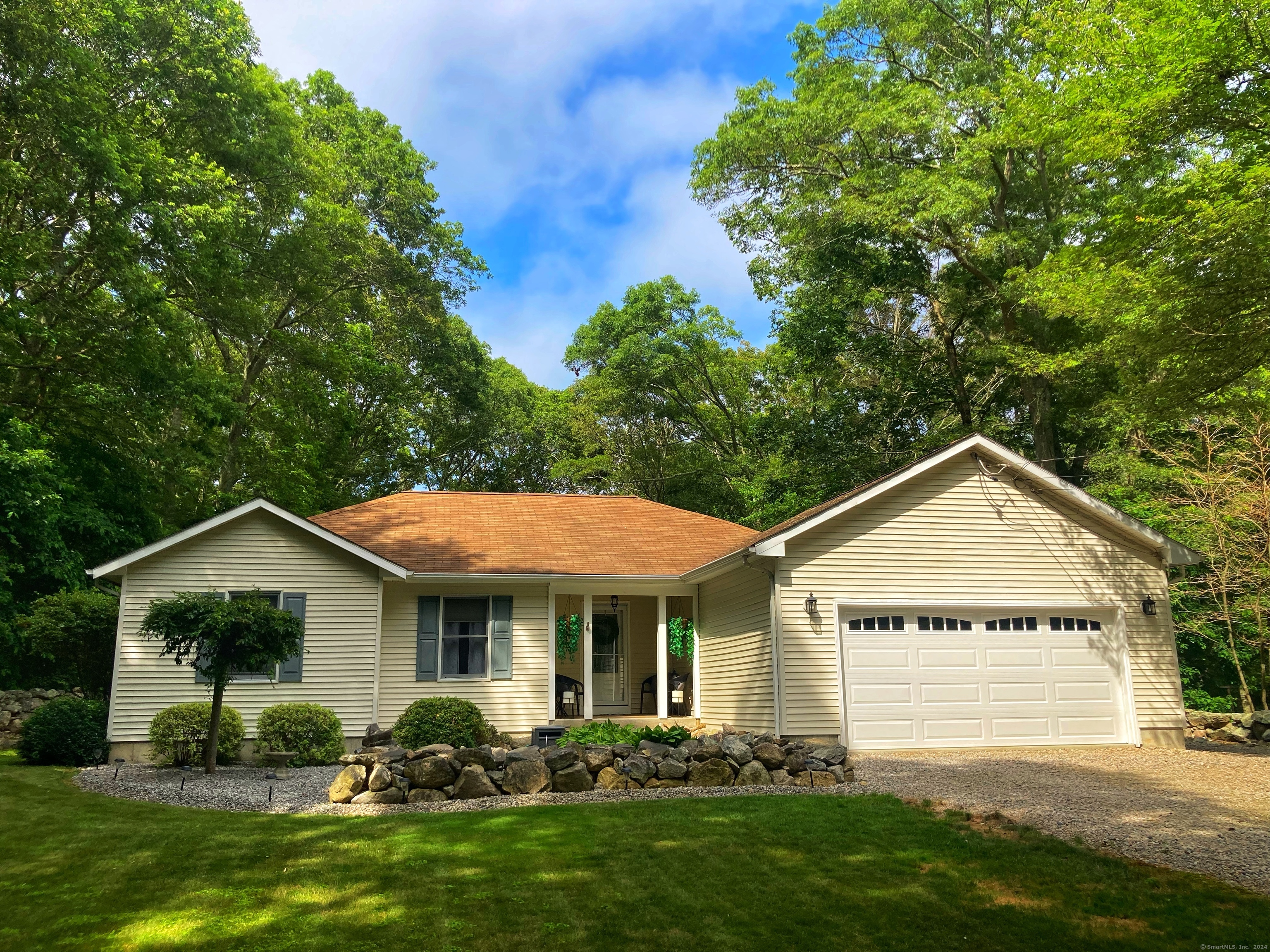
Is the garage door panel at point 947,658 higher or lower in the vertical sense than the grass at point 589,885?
higher

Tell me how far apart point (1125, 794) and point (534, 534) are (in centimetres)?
1148

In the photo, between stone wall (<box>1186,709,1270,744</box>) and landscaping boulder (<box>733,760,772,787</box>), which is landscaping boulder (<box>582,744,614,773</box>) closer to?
landscaping boulder (<box>733,760,772,787</box>)

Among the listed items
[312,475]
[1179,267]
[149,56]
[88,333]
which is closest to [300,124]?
[149,56]

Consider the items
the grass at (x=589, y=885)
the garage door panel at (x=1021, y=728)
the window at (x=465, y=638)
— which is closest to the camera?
the grass at (x=589, y=885)

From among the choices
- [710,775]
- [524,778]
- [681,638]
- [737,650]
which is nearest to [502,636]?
[681,638]

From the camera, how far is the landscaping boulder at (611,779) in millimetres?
9758

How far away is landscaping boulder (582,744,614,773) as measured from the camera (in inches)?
388

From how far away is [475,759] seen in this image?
379 inches

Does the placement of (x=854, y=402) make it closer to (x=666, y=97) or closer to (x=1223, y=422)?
(x=1223, y=422)

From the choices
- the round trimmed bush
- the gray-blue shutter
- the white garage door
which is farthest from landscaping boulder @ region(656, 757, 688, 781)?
the gray-blue shutter

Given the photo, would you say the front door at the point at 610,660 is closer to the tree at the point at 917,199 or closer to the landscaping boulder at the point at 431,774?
the landscaping boulder at the point at 431,774

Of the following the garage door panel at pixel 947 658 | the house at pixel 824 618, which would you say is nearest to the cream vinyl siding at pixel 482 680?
the house at pixel 824 618

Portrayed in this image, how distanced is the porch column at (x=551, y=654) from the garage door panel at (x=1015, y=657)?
23.8ft

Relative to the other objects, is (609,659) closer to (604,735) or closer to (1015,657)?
(604,735)
